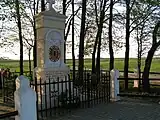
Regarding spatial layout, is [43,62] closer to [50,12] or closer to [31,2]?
[50,12]

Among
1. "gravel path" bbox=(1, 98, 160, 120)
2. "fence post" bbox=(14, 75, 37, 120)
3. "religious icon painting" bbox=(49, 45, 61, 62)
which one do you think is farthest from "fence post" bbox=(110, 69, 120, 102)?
"fence post" bbox=(14, 75, 37, 120)

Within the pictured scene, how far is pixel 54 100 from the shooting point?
926 centimetres

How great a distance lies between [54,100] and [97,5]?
1192cm

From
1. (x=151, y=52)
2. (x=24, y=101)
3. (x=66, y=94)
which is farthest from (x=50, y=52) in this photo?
(x=151, y=52)

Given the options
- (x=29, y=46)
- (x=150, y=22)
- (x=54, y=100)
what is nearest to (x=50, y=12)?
(x=54, y=100)

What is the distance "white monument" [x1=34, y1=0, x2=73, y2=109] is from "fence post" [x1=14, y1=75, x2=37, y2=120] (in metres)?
3.66

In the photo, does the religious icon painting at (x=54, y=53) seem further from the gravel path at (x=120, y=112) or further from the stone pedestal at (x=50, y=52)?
A: the gravel path at (x=120, y=112)

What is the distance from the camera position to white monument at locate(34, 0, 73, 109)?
9.66 meters

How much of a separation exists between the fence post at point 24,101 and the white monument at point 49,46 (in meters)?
3.66

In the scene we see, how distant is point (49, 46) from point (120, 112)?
3640mm

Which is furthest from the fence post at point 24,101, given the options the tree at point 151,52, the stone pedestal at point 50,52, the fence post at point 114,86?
the tree at point 151,52

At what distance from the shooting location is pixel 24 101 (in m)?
5.51

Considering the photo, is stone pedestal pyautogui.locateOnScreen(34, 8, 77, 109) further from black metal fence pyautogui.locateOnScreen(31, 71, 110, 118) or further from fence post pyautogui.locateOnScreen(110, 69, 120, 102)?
fence post pyautogui.locateOnScreen(110, 69, 120, 102)

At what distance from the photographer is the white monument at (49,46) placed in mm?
9664
